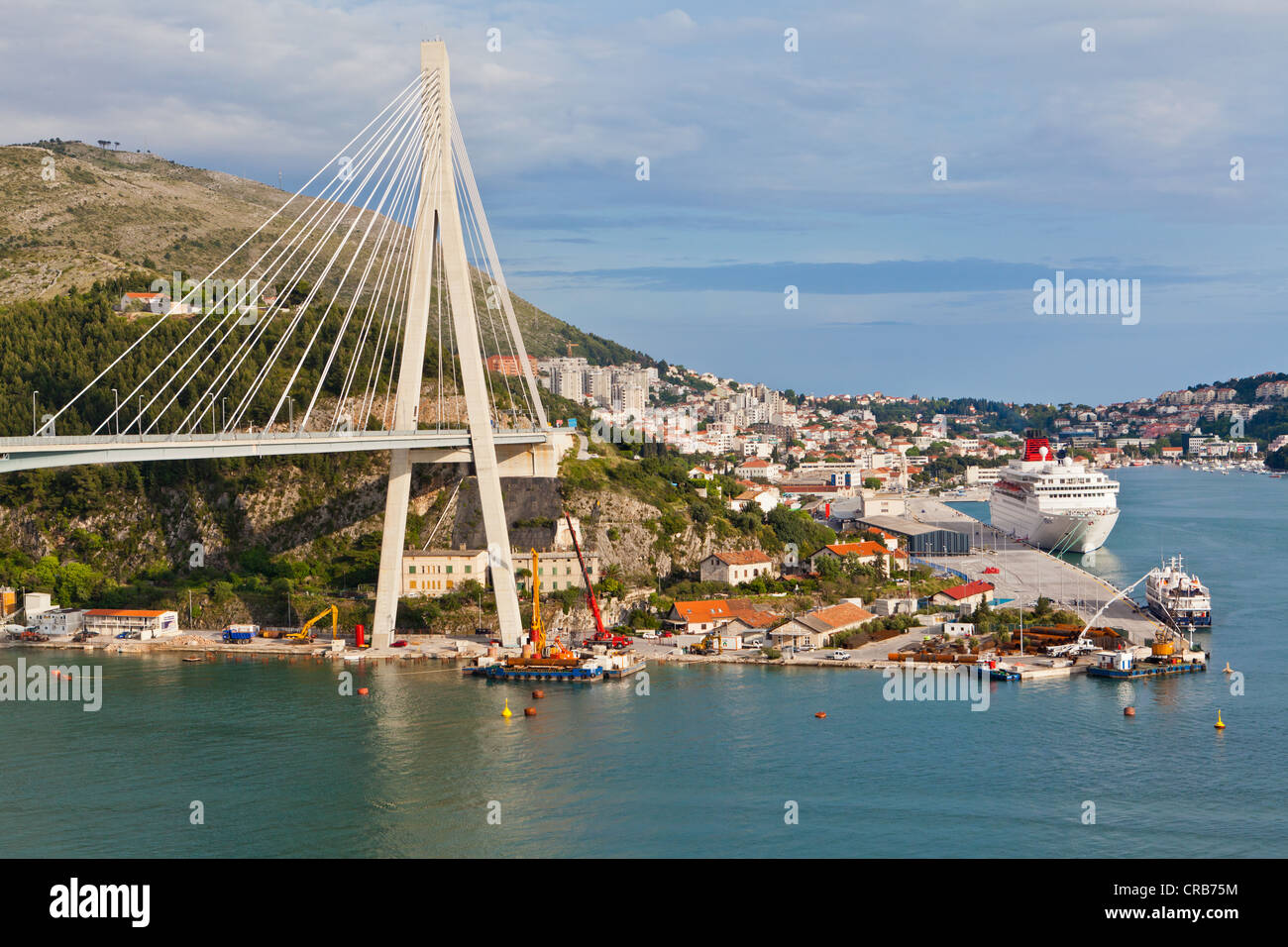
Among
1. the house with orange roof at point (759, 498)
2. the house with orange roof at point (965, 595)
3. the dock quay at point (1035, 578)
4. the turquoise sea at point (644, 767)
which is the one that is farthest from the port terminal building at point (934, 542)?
the turquoise sea at point (644, 767)

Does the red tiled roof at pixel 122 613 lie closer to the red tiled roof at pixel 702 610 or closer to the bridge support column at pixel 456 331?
the bridge support column at pixel 456 331

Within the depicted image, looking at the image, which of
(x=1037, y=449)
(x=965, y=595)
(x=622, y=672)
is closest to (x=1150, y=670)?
(x=965, y=595)

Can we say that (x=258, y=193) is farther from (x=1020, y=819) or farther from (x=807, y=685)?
(x=1020, y=819)

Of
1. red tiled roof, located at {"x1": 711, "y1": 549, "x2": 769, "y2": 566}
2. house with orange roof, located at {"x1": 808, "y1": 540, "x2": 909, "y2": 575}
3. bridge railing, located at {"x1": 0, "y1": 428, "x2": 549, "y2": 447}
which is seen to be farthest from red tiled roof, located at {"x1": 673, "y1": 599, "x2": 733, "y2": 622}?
bridge railing, located at {"x1": 0, "y1": 428, "x2": 549, "y2": 447}

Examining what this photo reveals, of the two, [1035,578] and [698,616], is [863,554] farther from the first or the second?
[698,616]
